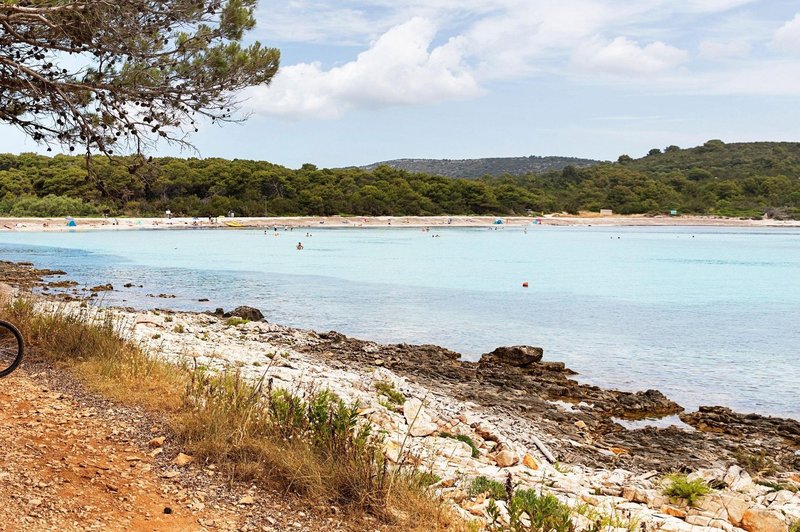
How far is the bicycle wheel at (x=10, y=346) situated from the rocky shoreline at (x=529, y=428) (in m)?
2.14

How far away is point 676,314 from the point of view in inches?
938

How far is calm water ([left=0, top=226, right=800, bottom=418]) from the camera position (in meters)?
15.1

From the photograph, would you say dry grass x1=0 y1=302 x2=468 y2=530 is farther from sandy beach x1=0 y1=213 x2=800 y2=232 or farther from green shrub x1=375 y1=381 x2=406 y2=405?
sandy beach x1=0 y1=213 x2=800 y2=232

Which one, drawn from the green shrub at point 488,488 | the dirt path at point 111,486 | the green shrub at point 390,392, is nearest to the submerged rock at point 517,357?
the green shrub at point 390,392

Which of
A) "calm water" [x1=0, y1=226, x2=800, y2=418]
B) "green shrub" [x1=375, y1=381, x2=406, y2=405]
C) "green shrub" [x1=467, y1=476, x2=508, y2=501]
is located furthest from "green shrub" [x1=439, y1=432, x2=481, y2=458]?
"calm water" [x1=0, y1=226, x2=800, y2=418]

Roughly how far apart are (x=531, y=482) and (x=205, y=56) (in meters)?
7.70

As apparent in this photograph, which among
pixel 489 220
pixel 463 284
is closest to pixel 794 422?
pixel 463 284

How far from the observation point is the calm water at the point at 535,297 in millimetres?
15141

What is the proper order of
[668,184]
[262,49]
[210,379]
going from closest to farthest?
[210,379] < [262,49] < [668,184]

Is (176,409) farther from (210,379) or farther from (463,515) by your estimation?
(463,515)

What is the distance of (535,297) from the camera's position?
89.7 ft

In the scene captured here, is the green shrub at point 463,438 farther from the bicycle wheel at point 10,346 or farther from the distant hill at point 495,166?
the distant hill at point 495,166

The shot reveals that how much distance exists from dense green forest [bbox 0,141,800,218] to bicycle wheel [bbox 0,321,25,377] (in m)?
58.6

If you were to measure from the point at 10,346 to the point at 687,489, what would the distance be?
628cm
